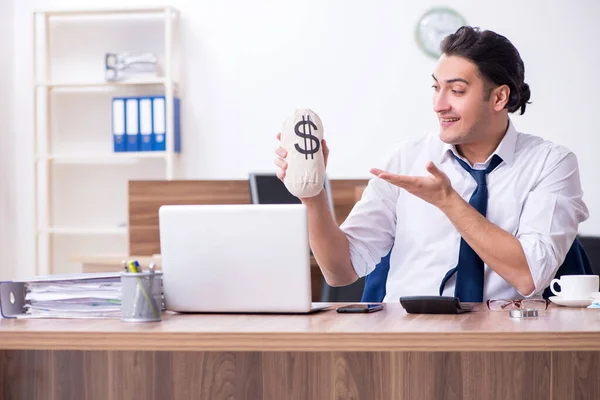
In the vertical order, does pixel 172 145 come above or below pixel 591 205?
above

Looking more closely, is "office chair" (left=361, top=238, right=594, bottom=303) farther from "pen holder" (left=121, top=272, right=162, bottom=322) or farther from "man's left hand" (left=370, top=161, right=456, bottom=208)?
"pen holder" (left=121, top=272, right=162, bottom=322)

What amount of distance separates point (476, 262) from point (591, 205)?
352 centimetres

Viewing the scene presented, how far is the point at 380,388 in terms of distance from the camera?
4.59 feet

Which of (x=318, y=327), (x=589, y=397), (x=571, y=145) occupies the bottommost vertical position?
(x=589, y=397)

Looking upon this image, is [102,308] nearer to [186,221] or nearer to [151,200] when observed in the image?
[186,221]

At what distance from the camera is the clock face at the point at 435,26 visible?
5.42m

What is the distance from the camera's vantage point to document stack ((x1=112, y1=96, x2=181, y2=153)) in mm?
5379

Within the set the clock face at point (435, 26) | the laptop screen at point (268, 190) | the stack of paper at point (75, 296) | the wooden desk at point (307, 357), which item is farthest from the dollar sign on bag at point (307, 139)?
the clock face at point (435, 26)

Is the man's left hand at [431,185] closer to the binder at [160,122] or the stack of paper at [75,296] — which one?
the stack of paper at [75,296]

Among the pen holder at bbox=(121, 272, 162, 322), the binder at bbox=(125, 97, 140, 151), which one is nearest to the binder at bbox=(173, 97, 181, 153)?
the binder at bbox=(125, 97, 140, 151)

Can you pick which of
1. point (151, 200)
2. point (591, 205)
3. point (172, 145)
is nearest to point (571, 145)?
point (591, 205)

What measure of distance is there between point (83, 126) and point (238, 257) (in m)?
4.41

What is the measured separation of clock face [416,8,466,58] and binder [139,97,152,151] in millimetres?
1699

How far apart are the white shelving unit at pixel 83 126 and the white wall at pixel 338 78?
0.13m
